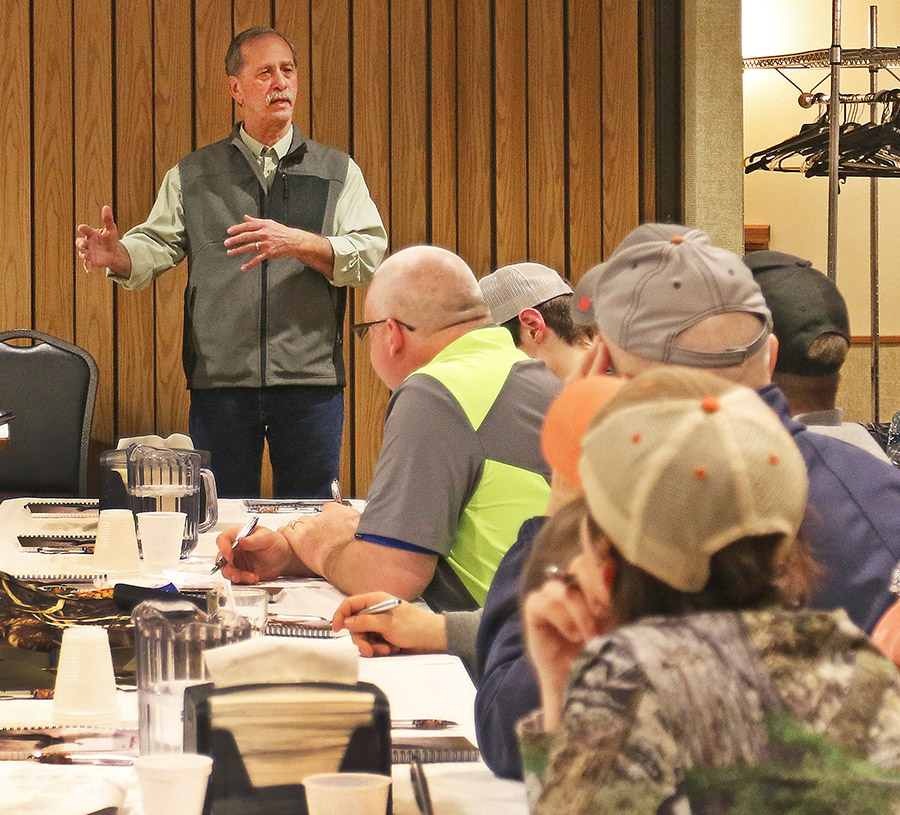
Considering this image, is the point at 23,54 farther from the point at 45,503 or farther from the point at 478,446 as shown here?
the point at 478,446

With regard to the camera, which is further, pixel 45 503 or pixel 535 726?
pixel 45 503

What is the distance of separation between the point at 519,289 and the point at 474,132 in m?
2.35

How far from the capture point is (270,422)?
3.79 m

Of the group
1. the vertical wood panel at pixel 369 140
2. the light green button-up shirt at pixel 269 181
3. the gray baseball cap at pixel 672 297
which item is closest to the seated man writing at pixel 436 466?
the gray baseball cap at pixel 672 297

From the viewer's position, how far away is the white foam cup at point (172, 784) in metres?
0.81

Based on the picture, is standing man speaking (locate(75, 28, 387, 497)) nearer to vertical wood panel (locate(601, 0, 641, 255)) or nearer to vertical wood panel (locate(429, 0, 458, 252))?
vertical wood panel (locate(429, 0, 458, 252))

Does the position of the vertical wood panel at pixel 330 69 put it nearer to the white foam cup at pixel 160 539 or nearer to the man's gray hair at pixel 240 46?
the man's gray hair at pixel 240 46

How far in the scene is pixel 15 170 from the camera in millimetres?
4672

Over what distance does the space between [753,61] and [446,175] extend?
4.29ft

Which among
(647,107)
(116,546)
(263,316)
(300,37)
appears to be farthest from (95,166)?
(116,546)

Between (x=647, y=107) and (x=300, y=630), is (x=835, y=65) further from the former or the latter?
(x=300, y=630)

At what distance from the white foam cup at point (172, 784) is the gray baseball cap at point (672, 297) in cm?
50

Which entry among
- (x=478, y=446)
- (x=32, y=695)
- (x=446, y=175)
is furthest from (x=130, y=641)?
(x=446, y=175)

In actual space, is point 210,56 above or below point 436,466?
above
